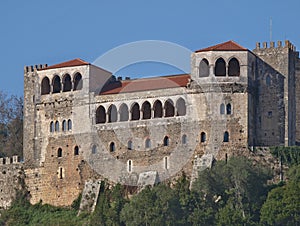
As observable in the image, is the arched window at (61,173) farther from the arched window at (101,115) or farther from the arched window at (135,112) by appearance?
the arched window at (135,112)

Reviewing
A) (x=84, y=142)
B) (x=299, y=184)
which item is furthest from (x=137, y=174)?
(x=299, y=184)

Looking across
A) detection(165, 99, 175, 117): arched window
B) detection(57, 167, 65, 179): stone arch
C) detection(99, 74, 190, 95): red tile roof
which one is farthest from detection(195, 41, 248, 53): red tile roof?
detection(57, 167, 65, 179): stone arch

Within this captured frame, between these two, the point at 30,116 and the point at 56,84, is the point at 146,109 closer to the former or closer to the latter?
the point at 56,84

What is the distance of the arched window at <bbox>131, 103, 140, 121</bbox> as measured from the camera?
95.8 m

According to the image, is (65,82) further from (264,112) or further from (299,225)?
(299,225)

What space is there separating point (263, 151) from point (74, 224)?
12.9 m

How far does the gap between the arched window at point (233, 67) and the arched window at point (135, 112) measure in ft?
21.6

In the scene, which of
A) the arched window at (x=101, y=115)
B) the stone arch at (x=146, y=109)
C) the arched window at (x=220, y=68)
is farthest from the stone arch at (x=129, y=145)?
the arched window at (x=220, y=68)

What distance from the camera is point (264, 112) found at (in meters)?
94.4

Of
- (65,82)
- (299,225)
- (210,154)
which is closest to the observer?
(299,225)

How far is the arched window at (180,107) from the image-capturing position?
308 ft

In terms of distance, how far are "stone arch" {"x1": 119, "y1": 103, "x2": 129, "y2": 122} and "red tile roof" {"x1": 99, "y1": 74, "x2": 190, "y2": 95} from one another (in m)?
1.06

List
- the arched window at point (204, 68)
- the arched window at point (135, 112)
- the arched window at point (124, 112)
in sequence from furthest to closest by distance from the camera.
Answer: the arched window at point (124, 112)
the arched window at point (135, 112)
the arched window at point (204, 68)

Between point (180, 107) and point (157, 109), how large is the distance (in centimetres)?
207
